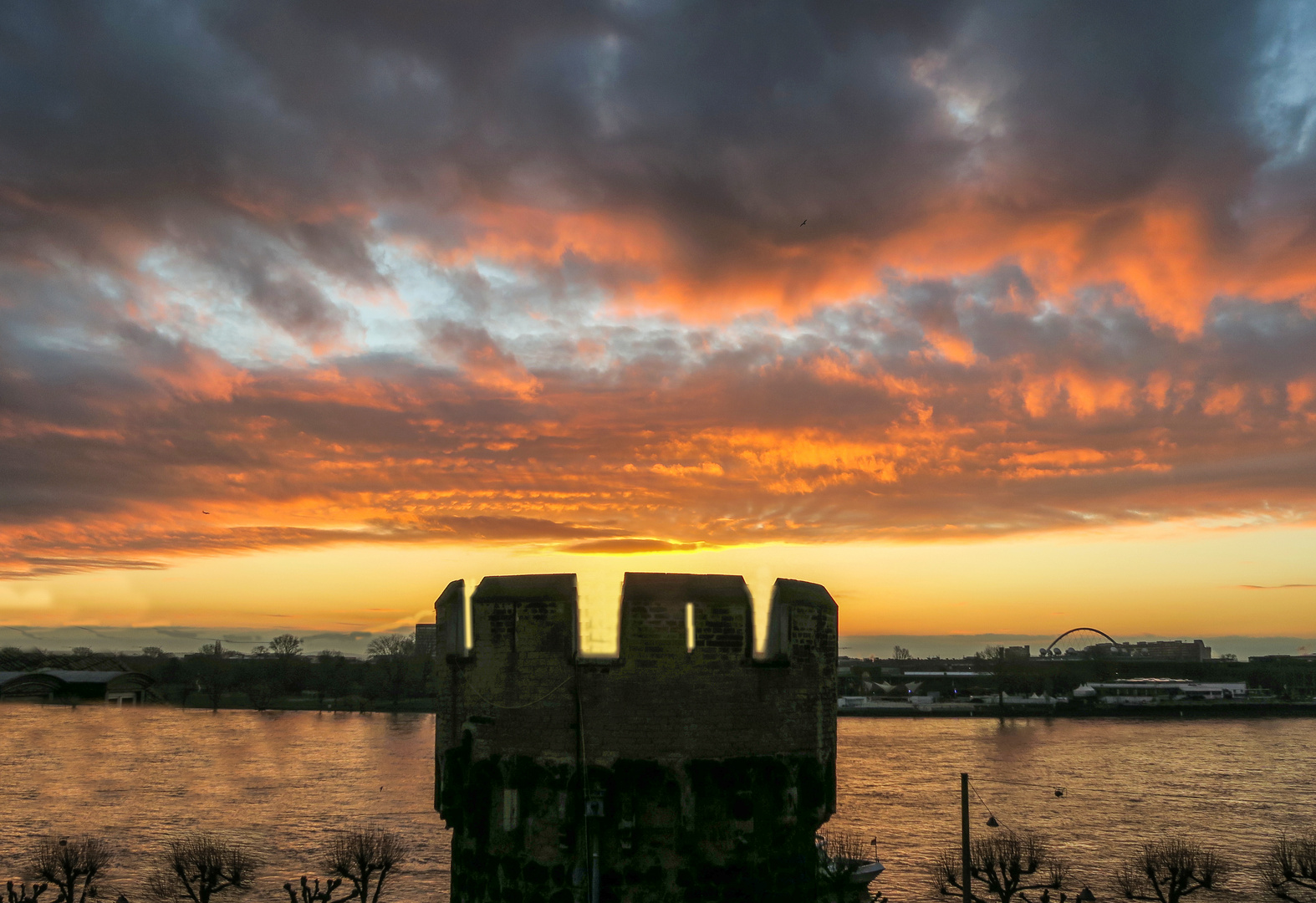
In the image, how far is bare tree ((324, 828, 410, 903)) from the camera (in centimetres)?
4284

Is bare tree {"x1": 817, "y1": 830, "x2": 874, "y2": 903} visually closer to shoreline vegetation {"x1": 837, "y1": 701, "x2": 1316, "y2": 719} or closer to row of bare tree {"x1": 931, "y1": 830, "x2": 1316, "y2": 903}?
row of bare tree {"x1": 931, "y1": 830, "x2": 1316, "y2": 903}

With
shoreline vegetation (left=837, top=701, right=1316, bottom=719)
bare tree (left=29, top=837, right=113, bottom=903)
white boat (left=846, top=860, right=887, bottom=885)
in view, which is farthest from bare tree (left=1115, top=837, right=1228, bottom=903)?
shoreline vegetation (left=837, top=701, right=1316, bottom=719)

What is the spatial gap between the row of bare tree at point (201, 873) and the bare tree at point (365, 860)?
5 cm

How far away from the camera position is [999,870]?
4741 cm

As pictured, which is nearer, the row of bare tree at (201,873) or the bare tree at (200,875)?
the bare tree at (200,875)

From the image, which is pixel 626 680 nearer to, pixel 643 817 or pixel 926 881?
pixel 643 817

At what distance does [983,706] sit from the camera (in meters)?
178

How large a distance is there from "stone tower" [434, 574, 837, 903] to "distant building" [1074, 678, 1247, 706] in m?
190

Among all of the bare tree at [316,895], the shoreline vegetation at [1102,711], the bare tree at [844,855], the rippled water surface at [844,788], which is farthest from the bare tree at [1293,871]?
the shoreline vegetation at [1102,711]

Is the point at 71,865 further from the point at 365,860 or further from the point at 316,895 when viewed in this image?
the point at 365,860

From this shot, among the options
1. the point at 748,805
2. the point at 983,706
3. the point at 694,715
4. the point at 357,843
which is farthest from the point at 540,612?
the point at 983,706

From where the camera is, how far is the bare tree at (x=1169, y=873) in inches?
1537

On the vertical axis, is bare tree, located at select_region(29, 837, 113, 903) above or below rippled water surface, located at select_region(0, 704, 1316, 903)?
above

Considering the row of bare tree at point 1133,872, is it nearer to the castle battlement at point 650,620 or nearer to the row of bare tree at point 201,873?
the row of bare tree at point 201,873
